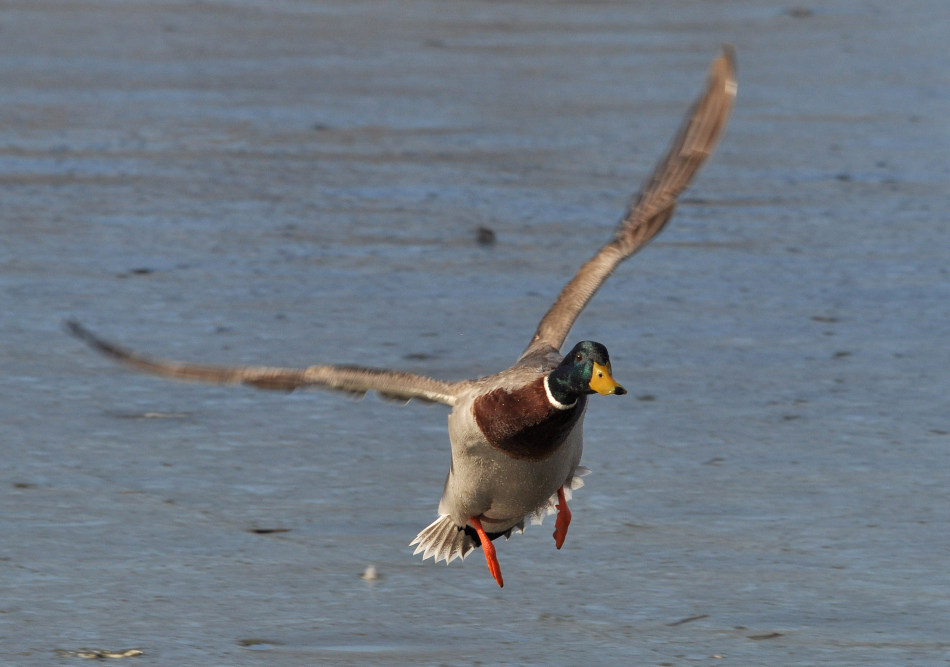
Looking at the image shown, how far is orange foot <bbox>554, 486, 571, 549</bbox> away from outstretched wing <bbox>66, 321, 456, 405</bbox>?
429mm

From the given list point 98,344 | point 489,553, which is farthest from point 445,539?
point 98,344

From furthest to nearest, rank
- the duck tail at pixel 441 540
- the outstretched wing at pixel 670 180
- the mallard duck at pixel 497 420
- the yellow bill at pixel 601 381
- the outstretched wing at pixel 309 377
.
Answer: the outstretched wing at pixel 670 180 → the duck tail at pixel 441 540 → the outstretched wing at pixel 309 377 → the mallard duck at pixel 497 420 → the yellow bill at pixel 601 381

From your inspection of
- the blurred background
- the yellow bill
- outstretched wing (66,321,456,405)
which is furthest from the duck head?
the blurred background

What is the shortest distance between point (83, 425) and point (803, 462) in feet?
8.22

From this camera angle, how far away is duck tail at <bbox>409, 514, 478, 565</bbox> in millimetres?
4980

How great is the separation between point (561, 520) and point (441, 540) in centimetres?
35

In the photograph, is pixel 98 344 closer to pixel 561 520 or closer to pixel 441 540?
pixel 441 540

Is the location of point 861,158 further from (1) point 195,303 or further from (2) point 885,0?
(2) point 885,0

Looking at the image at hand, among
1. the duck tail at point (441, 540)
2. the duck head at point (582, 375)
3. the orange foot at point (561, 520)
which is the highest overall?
the duck head at point (582, 375)

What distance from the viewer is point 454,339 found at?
7.07 m

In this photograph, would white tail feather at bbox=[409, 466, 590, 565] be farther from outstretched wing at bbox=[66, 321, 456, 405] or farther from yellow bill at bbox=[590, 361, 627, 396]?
yellow bill at bbox=[590, 361, 627, 396]

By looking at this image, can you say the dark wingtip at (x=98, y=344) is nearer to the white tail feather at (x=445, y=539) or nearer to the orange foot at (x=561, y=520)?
the white tail feather at (x=445, y=539)

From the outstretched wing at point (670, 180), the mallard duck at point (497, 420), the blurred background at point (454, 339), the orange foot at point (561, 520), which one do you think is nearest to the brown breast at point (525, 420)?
the mallard duck at point (497, 420)

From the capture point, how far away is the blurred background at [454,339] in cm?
461
